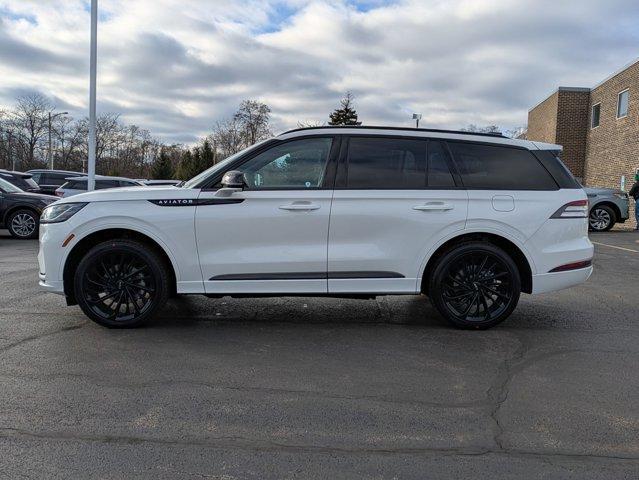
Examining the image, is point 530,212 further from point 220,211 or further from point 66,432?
point 66,432

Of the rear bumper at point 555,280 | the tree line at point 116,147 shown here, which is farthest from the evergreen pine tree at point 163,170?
the rear bumper at point 555,280

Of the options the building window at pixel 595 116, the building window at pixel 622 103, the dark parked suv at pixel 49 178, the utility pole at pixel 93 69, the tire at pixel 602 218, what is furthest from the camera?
the building window at pixel 595 116

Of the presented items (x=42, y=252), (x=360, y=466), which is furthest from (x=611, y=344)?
(x=42, y=252)

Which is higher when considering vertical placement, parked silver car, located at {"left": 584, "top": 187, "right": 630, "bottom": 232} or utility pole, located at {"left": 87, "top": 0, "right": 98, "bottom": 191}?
utility pole, located at {"left": 87, "top": 0, "right": 98, "bottom": 191}

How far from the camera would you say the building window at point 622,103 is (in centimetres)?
2305

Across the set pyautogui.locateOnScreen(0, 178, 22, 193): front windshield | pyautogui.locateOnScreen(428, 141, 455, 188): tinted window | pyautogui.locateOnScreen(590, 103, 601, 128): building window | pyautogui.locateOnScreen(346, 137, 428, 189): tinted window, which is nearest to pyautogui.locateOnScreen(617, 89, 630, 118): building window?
pyautogui.locateOnScreen(590, 103, 601, 128): building window

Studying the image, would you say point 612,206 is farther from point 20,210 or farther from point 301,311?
point 20,210

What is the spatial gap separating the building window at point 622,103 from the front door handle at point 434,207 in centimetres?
2186

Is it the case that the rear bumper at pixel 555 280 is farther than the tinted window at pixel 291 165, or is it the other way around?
the rear bumper at pixel 555 280

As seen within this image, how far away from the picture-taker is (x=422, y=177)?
5168 mm

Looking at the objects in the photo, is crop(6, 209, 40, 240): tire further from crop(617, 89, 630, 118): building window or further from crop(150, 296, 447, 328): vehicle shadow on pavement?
crop(617, 89, 630, 118): building window

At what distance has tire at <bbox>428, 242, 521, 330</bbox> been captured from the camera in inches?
202

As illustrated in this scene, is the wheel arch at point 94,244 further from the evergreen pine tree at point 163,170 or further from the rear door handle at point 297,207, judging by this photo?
the evergreen pine tree at point 163,170

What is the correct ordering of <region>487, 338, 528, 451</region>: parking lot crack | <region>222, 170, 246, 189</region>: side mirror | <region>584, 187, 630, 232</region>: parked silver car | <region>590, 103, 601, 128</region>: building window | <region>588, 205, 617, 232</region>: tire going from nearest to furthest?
<region>487, 338, 528, 451</region>: parking lot crack, <region>222, 170, 246, 189</region>: side mirror, <region>584, 187, 630, 232</region>: parked silver car, <region>588, 205, 617, 232</region>: tire, <region>590, 103, 601, 128</region>: building window
